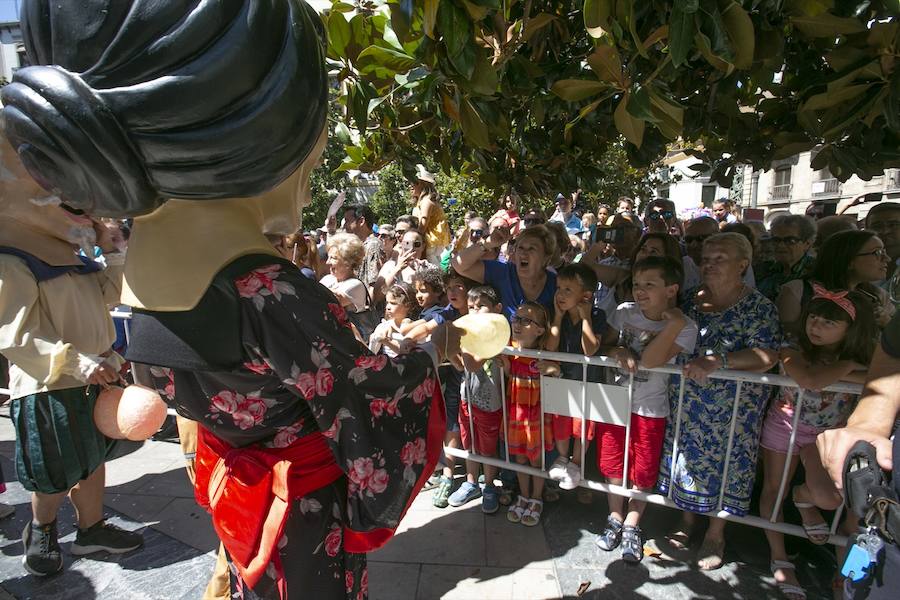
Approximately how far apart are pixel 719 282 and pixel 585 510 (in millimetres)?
1525

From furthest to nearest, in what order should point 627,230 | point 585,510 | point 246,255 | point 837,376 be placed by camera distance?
point 627,230 < point 585,510 < point 837,376 < point 246,255

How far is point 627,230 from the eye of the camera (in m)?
3.87

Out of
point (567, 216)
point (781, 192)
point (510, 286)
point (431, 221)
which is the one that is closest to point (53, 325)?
point (510, 286)

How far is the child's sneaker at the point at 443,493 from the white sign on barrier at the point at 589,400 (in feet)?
2.86

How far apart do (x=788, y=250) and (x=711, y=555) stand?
7.15 ft

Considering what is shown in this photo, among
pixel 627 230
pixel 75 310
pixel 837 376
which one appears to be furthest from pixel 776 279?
pixel 75 310

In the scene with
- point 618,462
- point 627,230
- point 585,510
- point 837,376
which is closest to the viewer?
point 837,376

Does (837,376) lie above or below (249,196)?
below

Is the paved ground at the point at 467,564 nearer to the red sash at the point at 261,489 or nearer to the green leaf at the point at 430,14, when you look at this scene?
the red sash at the point at 261,489

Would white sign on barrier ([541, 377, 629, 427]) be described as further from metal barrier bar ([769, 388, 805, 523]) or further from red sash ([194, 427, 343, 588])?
red sash ([194, 427, 343, 588])

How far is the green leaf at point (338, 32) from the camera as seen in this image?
1618 millimetres

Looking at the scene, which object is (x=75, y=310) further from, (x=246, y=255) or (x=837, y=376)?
(x=837, y=376)

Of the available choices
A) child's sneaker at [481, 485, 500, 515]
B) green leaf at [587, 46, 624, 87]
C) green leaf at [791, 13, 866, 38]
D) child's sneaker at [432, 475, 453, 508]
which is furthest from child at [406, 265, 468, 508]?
green leaf at [791, 13, 866, 38]

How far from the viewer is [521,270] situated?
3.03 meters
